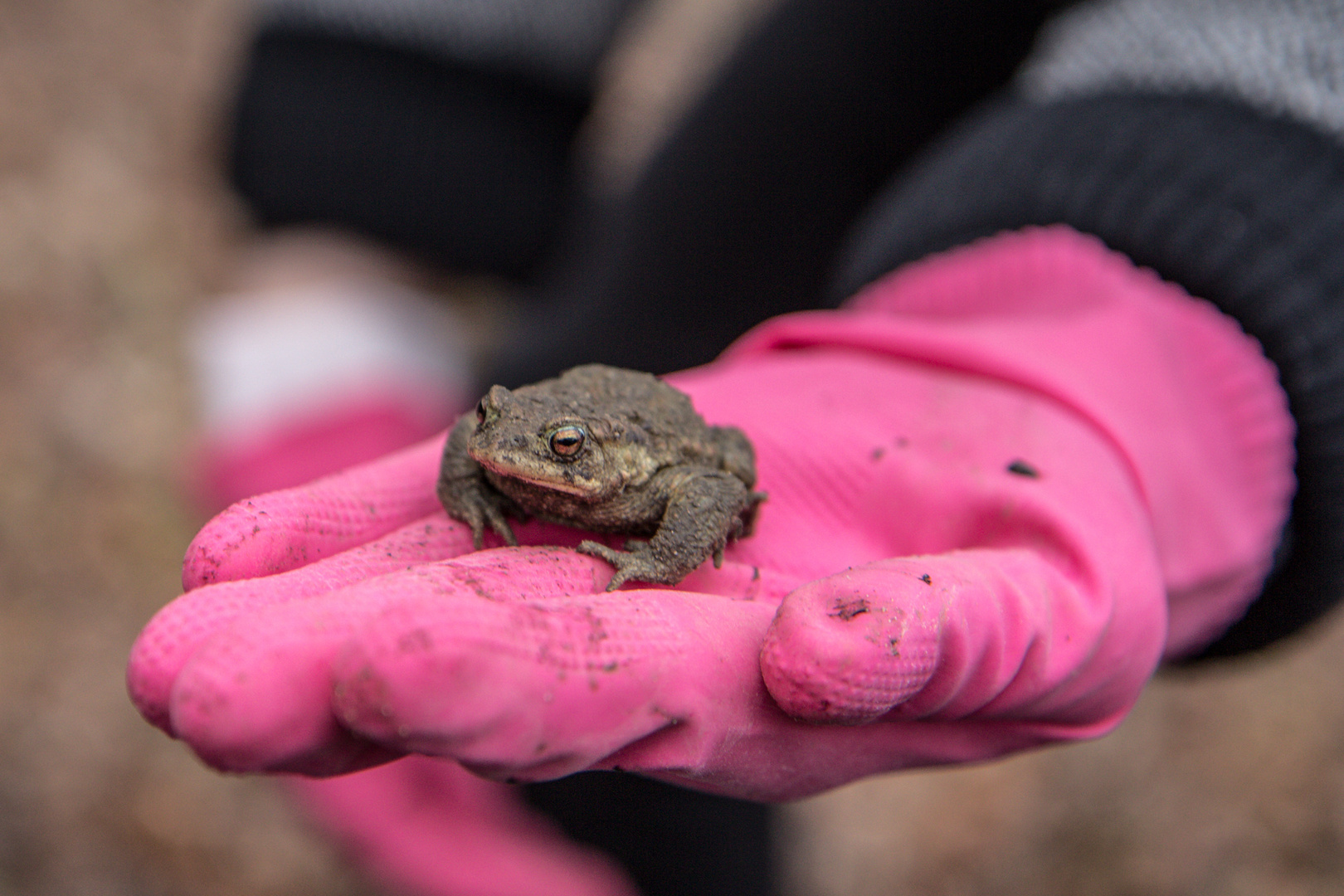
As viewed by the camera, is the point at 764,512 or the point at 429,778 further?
the point at 429,778

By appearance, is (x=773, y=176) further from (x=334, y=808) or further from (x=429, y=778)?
(x=334, y=808)

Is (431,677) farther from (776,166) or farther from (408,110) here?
(408,110)

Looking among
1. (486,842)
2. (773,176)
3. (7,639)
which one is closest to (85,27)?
(7,639)

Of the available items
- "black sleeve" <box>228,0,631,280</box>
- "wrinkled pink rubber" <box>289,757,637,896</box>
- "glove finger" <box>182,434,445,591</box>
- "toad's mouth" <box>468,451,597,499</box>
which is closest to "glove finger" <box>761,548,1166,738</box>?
"toad's mouth" <box>468,451,597,499</box>

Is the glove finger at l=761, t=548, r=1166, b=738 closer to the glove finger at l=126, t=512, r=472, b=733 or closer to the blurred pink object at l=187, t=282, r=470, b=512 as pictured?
the glove finger at l=126, t=512, r=472, b=733

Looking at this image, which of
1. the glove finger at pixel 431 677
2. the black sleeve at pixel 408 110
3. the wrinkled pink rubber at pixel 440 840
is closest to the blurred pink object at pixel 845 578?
the glove finger at pixel 431 677

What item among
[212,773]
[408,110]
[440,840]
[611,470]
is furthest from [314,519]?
[212,773]

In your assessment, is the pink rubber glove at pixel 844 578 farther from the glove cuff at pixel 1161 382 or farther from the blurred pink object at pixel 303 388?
the blurred pink object at pixel 303 388
